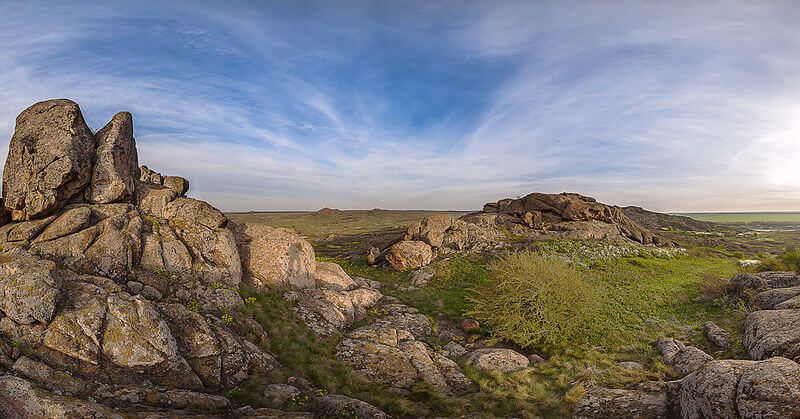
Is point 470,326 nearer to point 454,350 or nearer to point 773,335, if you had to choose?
point 454,350

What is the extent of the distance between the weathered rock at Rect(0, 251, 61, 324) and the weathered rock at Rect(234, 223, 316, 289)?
10861 mm

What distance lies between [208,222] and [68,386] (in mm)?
13671

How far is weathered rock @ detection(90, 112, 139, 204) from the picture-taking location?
20344 millimetres

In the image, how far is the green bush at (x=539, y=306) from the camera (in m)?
24.0

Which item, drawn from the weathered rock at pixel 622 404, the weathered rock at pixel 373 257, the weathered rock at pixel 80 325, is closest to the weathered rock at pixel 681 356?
the weathered rock at pixel 622 404

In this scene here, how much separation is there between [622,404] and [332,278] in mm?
21990

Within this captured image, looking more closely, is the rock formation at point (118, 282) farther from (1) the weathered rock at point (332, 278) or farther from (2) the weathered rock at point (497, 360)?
(2) the weathered rock at point (497, 360)

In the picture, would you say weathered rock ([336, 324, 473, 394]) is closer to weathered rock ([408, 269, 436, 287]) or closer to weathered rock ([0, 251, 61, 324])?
weathered rock ([0, 251, 61, 324])

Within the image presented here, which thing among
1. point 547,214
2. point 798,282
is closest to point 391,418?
point 798,282

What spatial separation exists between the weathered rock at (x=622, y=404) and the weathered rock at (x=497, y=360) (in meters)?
4.87

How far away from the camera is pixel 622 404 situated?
547 inches

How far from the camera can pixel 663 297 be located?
35094 millimetres

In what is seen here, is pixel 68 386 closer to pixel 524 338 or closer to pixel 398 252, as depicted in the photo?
pixel 524 338

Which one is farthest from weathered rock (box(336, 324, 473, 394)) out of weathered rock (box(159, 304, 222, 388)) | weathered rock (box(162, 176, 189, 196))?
weathered rock (box(162, 176, 189, 196))
